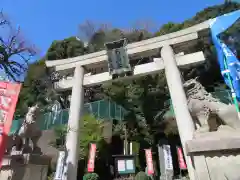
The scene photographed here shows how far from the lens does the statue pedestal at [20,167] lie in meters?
4.63

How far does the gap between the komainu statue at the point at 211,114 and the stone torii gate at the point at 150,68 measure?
9.45ft

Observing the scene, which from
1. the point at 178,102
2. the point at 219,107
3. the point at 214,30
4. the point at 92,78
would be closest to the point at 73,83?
the point at 92,78

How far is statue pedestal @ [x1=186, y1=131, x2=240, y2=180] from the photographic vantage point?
241 cm

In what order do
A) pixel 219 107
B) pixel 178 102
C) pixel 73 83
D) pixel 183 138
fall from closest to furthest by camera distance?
pixel 219 107 → pixel 183 138 → pixel 178 102 → pixel 73 83

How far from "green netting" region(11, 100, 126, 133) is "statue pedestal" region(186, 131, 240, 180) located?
1112 centimetres

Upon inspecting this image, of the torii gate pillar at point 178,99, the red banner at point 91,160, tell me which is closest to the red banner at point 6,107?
the torii gate pillar at point 178,99

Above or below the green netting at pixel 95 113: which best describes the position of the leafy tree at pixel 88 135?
below

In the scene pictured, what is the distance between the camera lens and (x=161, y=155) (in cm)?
993

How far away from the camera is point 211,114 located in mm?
2938

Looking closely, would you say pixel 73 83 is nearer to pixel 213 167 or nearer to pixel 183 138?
pixel 183 138

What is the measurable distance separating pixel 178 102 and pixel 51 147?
9.56m

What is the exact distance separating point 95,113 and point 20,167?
10032 mm

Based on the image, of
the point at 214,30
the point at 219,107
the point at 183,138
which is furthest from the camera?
the point at 214,30

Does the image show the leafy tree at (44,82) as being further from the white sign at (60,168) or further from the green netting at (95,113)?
the white sign at (60,168)
